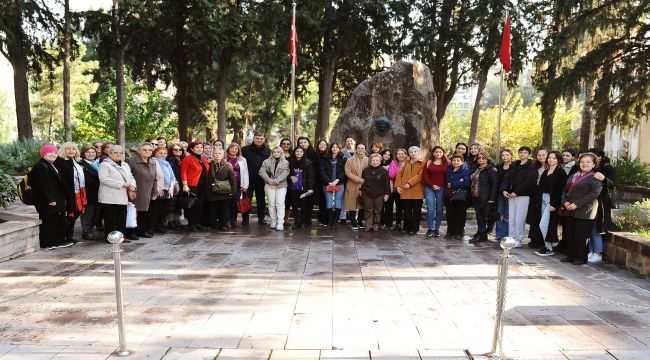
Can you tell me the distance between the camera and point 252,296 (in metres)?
5.75

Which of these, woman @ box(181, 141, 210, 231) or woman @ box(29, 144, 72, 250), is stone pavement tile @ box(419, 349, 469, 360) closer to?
woman @ box(29, 144, 72, 250)

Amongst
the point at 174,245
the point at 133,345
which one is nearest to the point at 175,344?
the point at 133,345

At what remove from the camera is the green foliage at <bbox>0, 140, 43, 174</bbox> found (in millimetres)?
20303

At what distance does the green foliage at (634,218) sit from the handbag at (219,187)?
6.94 meters

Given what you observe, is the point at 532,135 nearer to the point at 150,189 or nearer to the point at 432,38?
the point at 432,38

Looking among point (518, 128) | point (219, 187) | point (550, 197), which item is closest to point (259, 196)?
point (219, 187)

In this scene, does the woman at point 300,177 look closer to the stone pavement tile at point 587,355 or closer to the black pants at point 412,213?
the black pants at point 412,213

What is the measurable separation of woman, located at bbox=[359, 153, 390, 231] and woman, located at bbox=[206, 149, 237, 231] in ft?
8.41

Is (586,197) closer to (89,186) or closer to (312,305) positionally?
(312,305)

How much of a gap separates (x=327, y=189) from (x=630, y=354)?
690 cm

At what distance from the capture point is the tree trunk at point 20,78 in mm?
19922

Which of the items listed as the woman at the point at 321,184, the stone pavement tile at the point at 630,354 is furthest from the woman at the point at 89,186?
the stone pavement tile at the point at 630,354

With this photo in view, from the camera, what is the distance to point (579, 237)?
304 inches

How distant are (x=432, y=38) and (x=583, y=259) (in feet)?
60.3
